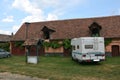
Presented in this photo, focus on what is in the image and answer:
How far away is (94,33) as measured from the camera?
1725 inches

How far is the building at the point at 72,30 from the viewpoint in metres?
41.8

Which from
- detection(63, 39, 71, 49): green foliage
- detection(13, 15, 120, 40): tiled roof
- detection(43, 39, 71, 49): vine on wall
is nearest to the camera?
detection(13, 15, 120, 40): tiled roof

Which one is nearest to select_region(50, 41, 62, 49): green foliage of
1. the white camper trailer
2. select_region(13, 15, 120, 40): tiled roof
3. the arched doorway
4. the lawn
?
select_region(13, 15, 120, 40): tiled roof

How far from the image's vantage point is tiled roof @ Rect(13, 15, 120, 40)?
42875 millimetres

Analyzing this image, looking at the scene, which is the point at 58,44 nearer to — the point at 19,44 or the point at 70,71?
the point at 19,44

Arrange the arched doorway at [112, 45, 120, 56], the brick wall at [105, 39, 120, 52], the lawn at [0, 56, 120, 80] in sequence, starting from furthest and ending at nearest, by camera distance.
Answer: the arched doorway at [112, 45, 120, 56], the brick wall at [105, 39, 120, 52], the lawn at [0, 56, 120, 80]

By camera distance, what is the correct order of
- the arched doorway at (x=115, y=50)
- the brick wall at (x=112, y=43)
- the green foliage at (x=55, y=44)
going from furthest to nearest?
the green foliage at (x=55, y=44), the arched doorway at (x=115, y=50), the brick wall at (x=112, y=43)

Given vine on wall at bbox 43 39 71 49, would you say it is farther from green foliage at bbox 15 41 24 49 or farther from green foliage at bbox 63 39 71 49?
green foliage at bbox 15 41 24 49

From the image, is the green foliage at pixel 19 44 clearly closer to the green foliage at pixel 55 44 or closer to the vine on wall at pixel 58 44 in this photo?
the vine on wall at pixel 58 44

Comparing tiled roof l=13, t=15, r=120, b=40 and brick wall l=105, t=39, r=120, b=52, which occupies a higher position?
tiled roof l=13, t=15, r=120, b=40

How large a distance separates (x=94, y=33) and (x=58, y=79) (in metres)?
26.8

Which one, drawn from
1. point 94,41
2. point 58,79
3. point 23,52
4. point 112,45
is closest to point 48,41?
point 23,52

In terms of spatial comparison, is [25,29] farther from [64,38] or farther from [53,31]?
[64,38]

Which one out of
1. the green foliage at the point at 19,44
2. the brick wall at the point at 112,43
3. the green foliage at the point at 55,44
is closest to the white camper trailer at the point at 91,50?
the brick wall at the point at 112,43
